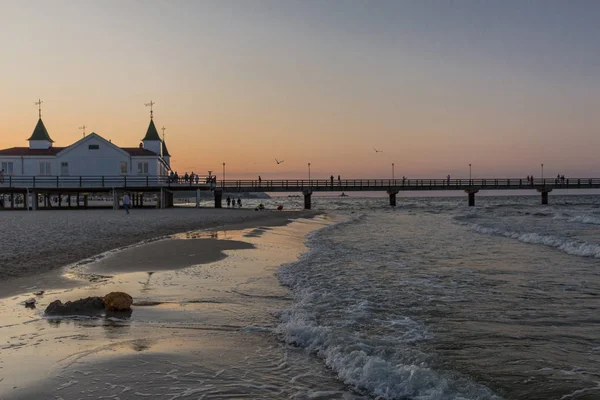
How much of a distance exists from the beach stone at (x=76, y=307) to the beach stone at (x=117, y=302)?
157 millimetres

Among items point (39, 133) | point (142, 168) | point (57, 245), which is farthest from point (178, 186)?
point (57, 245)

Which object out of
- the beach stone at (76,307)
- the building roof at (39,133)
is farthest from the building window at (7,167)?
the beach stone at (76,307)

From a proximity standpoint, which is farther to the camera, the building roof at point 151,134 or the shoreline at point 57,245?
the building roof at point 151,134

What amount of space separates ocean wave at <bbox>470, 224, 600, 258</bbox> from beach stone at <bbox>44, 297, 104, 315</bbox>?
16.3 m

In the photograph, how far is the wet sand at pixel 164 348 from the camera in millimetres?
5133

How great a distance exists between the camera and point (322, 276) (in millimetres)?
12633

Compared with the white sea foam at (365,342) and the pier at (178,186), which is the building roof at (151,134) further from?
the white sea foam at (365,342)

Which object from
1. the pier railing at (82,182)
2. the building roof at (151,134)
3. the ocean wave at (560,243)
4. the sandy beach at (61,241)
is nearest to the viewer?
the sandy beach at (61,241)

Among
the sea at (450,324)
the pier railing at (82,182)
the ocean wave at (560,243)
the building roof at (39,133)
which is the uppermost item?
the building roof at (39,133)

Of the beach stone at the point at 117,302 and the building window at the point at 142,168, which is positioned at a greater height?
the building window at the point at 142,168

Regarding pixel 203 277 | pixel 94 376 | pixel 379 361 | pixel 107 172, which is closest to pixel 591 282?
pixel 379 361

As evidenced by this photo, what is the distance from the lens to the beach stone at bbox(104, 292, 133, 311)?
8266mm

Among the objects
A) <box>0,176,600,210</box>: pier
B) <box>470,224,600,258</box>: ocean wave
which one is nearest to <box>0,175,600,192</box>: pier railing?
<box>0,176,600,210</box>: pier

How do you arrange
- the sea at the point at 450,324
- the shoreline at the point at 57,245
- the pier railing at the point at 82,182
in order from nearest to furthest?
the sea at the point at 450,324
the shoreline at the point at 57,245
the pier railing at the point at 82,182
